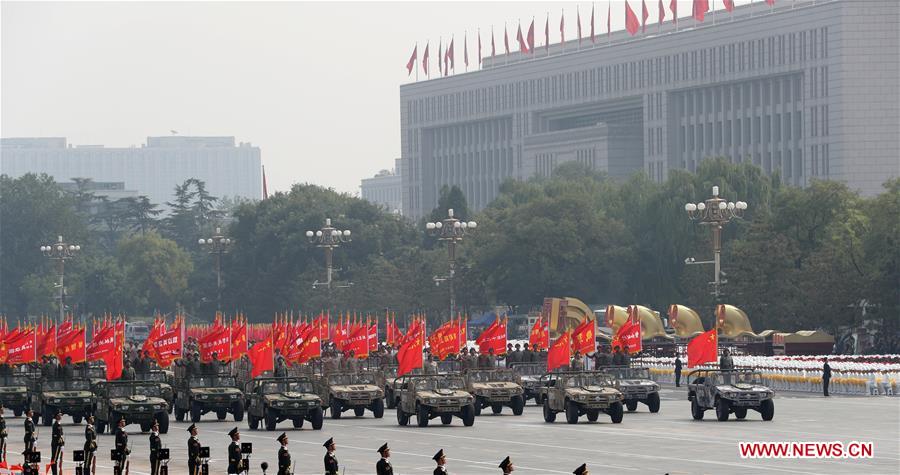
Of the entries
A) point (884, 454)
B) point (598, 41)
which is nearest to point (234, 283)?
point (598, 41)

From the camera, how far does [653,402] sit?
5188 centimetres

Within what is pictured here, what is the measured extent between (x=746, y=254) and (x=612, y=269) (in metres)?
25.4

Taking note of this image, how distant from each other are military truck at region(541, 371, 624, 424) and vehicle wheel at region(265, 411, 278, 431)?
22.6 ft

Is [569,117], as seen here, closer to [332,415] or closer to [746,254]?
[746,254]

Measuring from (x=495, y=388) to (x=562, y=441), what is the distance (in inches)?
353

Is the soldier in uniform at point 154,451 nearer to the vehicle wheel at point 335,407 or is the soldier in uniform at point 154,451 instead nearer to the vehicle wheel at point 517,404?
the vehicle wheel at point 335,407

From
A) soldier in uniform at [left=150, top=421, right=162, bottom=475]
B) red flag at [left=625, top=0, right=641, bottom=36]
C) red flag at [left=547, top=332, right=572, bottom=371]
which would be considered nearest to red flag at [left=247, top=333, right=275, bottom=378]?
red flag at [left=547, top=332, right=572, bottom=371]

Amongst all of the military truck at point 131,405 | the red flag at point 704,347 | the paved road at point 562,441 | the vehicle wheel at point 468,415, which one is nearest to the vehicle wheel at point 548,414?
the paved road at point 562,441

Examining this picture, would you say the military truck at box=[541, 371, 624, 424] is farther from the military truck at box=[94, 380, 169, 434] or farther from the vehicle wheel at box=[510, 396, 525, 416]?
the military truck at box=[94, 380, 169, 434]

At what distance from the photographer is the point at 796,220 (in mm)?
96188

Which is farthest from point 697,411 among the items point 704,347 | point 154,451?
point 154,451

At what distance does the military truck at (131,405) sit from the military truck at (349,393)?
17.6ft

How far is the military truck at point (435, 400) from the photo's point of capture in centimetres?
4641

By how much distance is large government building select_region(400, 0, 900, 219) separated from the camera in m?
149
